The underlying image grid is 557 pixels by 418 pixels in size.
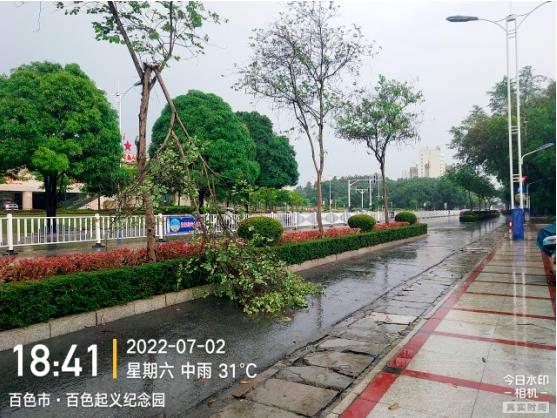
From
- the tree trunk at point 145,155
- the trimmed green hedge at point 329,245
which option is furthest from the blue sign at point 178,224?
the tree trunk at point 145,155

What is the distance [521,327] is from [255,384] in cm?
418

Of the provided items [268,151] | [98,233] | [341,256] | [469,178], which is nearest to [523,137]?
[469,178]

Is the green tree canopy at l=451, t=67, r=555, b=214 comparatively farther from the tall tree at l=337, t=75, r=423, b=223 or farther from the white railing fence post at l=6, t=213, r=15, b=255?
the white railing fence post at l=6, t=213, r=15, b=255

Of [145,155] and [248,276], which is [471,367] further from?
[145,155]

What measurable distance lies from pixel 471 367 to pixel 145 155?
6030 mm

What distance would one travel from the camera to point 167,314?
640cm

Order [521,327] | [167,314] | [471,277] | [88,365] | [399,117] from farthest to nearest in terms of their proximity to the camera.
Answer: [399,117] → [471,277] → [167,314] → [521,327] → [88,365]

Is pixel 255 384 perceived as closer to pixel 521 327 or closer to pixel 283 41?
pixel 521 327

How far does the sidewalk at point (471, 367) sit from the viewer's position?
352 cm

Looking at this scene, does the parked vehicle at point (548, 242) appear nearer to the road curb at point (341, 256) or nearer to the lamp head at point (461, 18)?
the road curb at point (341, 256)

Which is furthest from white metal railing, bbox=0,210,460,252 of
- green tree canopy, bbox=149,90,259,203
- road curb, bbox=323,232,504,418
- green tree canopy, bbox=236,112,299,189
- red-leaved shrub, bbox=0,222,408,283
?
green tree canopy, bbox=236,112,299,189

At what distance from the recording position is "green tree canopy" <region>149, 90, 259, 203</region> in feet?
79.8

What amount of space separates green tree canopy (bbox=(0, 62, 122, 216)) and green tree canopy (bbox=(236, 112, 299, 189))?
20.4 m

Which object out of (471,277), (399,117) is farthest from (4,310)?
(399,117)
